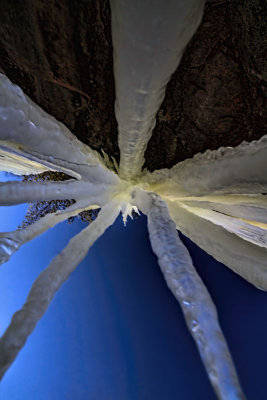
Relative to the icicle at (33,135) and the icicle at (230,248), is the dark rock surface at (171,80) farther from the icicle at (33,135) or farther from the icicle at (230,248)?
the icicle at (230,248)

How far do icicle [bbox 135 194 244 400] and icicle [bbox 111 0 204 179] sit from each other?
0.36 metres

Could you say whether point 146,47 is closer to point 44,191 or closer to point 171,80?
point 171,80

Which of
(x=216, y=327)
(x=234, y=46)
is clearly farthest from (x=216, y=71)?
(x=216, y=327)

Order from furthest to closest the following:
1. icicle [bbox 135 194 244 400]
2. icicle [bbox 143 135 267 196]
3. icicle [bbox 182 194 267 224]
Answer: icicle [bbox 182 194 267 224]
icicle [bbox 143 135 267 196]
icicle [bbox 135 194 244 400]

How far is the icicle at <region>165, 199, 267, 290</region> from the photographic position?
2.71ft

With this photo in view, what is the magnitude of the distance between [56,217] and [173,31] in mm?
659

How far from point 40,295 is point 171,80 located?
73 cm

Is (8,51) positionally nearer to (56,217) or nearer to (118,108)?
(118,108)

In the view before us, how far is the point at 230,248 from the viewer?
2.79 feet

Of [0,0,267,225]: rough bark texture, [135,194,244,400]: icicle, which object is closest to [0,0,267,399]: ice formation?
[135,194,244,400]: icicle

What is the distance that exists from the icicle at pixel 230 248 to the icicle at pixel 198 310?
34 centimetres

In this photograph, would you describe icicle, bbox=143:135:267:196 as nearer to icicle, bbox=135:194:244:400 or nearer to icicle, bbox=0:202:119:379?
icicle, bbox=135:194:244:400

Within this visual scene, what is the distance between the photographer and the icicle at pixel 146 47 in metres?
0.41

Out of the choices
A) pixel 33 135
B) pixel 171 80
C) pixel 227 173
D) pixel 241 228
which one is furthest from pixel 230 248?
pixel 33 135
